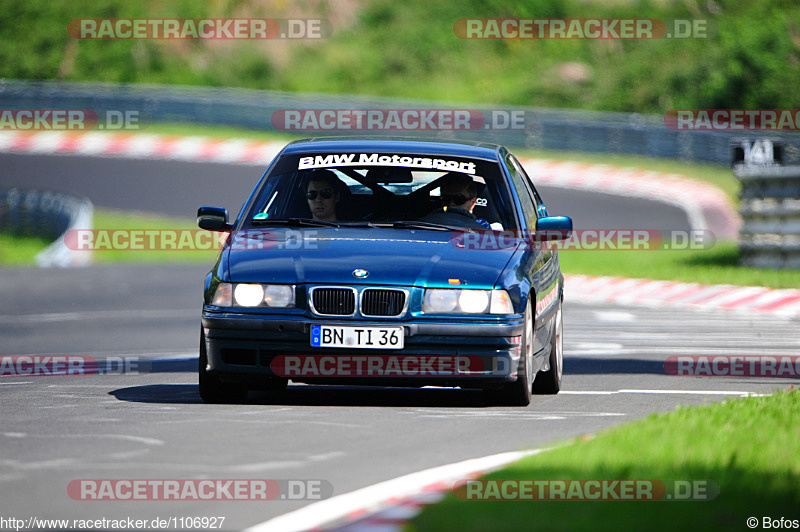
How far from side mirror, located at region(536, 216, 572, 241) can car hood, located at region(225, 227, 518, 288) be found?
1.58ft

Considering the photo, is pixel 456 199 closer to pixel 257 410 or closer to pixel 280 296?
pixel 280 296

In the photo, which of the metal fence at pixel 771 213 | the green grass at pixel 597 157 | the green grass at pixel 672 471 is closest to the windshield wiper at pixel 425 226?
the green grass at pixel 672 471

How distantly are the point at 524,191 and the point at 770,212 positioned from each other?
10081 mm

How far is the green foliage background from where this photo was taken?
43.3 m

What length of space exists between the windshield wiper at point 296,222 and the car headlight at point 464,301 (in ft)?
3.68

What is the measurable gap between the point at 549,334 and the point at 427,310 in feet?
5.14

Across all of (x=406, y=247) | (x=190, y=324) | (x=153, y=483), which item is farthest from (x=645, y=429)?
(x=190, y=324)

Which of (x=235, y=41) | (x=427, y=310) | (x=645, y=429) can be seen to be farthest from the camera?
(x=235, y=41)

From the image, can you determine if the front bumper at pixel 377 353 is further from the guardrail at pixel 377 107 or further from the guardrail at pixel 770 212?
the guardrail at pixel 377 107

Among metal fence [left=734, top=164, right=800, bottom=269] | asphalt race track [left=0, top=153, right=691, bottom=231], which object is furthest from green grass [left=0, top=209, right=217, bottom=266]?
metal fence [left=734, top=164, right=800, bottom=269]

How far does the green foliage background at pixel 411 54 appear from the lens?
43.3 meters

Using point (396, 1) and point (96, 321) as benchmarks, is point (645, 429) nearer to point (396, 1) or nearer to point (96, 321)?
point (96, 321)

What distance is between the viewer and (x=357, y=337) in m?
7.88

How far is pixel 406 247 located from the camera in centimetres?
837
